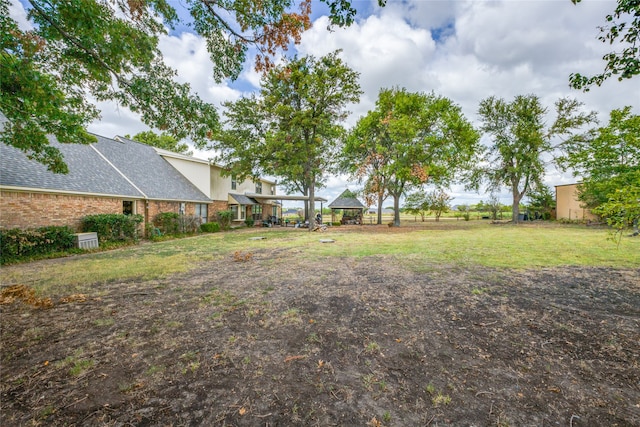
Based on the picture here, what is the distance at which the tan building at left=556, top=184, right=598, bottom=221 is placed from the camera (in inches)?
1061

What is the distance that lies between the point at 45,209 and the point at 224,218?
39.2ft

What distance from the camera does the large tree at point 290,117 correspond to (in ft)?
58.8

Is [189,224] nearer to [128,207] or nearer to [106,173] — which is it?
[128,207]

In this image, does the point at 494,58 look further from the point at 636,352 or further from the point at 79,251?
the point at 79,251

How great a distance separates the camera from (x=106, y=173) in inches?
551

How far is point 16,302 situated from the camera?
4.55 meters

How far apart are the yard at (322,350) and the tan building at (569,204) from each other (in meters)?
29.3

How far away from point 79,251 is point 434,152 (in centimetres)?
2501

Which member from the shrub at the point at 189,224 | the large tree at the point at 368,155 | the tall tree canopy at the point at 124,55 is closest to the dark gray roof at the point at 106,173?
the shrub at the point at 189,224

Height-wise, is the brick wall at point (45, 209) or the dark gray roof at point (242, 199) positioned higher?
the dark gray roof at point (242, 199)

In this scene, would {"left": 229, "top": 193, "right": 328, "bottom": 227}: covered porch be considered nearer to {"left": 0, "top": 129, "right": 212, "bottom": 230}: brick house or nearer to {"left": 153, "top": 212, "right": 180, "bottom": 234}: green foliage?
{"left": 0, "top": 129, "right": 212, "bottom": 230}: brick house

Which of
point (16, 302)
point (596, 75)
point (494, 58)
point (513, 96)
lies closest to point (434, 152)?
point (513, 96)

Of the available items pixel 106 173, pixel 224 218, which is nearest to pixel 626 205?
pixel 106 173

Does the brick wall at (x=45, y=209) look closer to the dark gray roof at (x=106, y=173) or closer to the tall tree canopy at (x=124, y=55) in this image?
the dark gray roof at (x=106, y=173)
